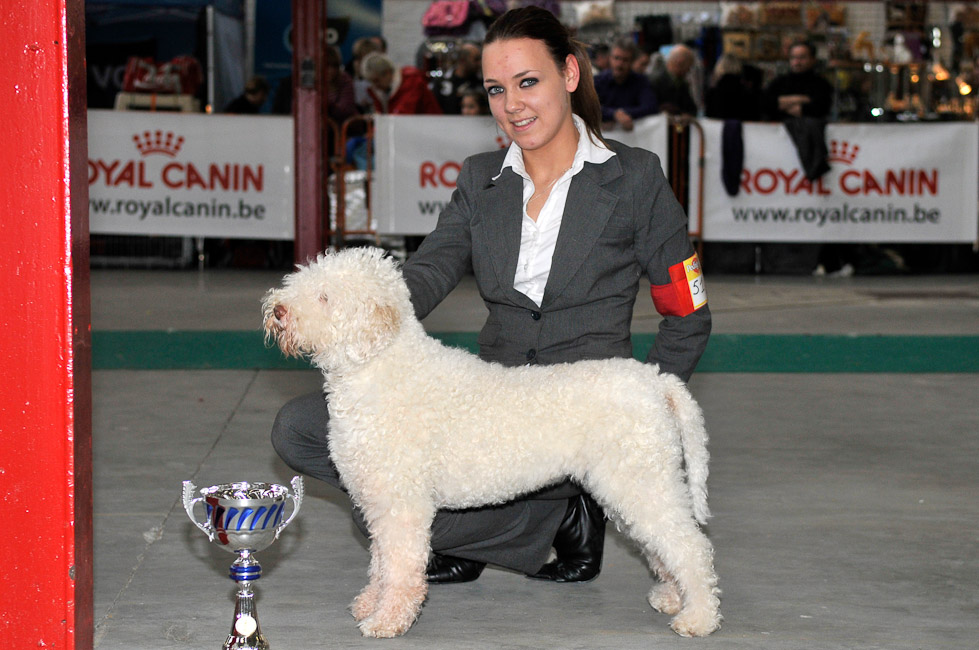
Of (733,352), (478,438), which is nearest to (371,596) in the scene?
(478,438)

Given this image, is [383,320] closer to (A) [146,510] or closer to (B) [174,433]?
(A) [146,510]

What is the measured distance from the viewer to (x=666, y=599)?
268 cm

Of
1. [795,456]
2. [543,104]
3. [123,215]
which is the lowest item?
[795,456]

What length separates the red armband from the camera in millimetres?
2838

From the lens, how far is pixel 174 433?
4.48 m

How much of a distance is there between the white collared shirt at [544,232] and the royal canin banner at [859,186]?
22.3 ft

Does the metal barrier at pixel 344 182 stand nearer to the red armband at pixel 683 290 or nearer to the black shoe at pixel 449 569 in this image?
the black shoe at pixel 449 569

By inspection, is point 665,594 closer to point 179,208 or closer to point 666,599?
point 666,599

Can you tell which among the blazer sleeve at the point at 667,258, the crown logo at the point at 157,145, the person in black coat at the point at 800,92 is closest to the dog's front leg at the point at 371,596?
the blazer sleeve at the point at 667,258

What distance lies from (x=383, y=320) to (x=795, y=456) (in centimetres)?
239

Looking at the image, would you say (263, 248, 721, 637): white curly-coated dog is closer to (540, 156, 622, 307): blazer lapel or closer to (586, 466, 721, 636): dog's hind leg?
(586, 466, 721, 636): dog's hind leg

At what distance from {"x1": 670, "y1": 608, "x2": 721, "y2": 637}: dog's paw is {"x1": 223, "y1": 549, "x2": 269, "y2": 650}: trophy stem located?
2.98 ft

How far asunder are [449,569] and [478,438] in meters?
0.69

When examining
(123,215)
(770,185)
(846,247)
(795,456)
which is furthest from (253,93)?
(795,456)
